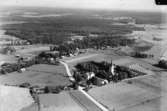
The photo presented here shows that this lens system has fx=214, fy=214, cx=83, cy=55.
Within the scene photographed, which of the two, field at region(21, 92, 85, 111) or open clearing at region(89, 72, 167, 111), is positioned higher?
field at region(21, 92, 85, 111)

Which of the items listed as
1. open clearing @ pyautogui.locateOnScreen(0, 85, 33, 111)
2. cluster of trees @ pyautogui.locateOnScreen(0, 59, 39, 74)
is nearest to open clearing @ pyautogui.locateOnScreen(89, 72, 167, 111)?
open clearing @ pyautogui.locateOnScreen(0, 85, 33, 111)

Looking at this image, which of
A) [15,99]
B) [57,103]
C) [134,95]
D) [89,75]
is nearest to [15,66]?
[89,75]

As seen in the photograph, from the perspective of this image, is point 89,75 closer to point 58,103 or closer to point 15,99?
point 58,103

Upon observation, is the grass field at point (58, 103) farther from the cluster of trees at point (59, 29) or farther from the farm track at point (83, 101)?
the cluster of trees at point (59, 29)

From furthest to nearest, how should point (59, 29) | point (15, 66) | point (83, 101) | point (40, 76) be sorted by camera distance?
point (59, 29) → point (15, 66) → point (40, 76) → point (83, 101)

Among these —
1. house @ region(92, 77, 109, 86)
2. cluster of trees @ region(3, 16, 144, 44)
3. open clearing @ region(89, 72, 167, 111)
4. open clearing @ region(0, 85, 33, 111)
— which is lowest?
open clearing @ region(89, 72, 167, 111)

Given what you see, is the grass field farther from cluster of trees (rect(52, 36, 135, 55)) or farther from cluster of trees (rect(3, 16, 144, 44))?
cluster of trees (rect(3, 16, 144, 44))

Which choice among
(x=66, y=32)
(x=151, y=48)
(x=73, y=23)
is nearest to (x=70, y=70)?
(x=151, y=48)
